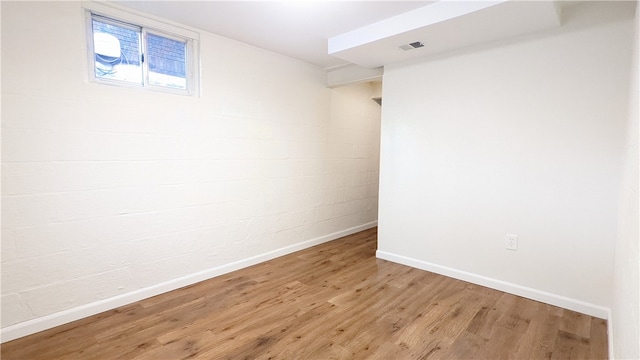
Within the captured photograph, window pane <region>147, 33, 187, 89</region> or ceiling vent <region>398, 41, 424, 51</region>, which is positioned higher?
ceiling vent <region>398, 41, 424, 51</region>

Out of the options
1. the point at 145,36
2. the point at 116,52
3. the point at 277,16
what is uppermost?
the point at 277,16

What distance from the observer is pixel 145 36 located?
263 centimetres

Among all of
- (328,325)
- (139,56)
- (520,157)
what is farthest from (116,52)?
(520,157)

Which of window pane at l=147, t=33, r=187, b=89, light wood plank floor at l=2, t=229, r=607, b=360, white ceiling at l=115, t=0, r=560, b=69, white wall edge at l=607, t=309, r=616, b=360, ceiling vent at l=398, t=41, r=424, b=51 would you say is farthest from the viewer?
ceiling vent at l=398, t=41, r=424, b=51

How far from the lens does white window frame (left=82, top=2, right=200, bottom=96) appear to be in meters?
2.32

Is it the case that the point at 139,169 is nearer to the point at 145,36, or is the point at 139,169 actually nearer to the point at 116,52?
the point at 116,52

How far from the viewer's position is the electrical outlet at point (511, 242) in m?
2.78

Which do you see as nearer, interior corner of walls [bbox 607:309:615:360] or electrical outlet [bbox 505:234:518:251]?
interior corner of walls [bbox 607:309:615:360]

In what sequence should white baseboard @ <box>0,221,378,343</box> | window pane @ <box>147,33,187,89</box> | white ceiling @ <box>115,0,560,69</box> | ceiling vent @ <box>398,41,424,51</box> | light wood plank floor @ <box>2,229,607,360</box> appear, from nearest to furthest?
light wood plank floor @ <box>2,229,607,360</box> → white baseboard @ <box>0,221,378,343</box> → white ceiling @ <box>115,0,560,69</box> → window pane @ <box>147,33,187,89</box> → ceiling vent @ <box>398,41,424,51</box>

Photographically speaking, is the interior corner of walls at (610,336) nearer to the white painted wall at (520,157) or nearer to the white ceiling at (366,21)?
the white painted wall at (520,157)

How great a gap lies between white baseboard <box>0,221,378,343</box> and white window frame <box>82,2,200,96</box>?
172 centimetres

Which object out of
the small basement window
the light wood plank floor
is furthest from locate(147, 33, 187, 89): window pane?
the light wood plank floor

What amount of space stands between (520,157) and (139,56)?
3.35 m

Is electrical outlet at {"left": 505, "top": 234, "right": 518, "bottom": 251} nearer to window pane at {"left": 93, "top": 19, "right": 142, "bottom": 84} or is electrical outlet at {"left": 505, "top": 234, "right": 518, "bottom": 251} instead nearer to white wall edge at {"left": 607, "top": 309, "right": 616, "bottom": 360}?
white wall edge at {"left": 607, "top": 309, "right": 616, "bottom": 360}
